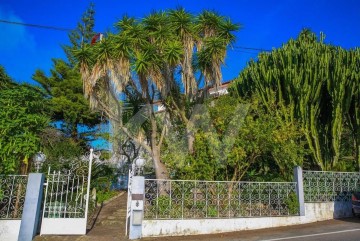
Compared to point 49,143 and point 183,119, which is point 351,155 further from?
point 49,143

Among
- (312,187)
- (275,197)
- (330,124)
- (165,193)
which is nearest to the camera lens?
(165,193)

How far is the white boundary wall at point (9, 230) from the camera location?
7.93 metres

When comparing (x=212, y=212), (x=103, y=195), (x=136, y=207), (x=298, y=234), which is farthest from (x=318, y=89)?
(x=103, y=195)

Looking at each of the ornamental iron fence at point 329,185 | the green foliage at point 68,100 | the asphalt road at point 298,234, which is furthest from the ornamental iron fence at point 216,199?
the green foliage at point 68,100

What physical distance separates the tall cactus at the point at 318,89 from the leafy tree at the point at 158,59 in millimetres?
2690

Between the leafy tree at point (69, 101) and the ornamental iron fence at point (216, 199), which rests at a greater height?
the leafy tree at point (69, 101)

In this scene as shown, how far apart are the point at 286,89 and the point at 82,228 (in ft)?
29.3

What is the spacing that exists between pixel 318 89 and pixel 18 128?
10430mm

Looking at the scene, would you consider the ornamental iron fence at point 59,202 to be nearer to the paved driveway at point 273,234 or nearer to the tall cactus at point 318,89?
the paved driveway at point 273,234

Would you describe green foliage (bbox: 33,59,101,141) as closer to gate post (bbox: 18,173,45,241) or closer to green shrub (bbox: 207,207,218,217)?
gate post (bbox: 18,173,45,241)

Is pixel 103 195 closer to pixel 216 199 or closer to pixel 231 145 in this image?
pixel 216 199

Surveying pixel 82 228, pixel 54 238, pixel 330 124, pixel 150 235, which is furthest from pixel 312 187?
pixel 54 238

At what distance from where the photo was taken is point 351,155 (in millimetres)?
14609

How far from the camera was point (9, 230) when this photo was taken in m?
7.96
